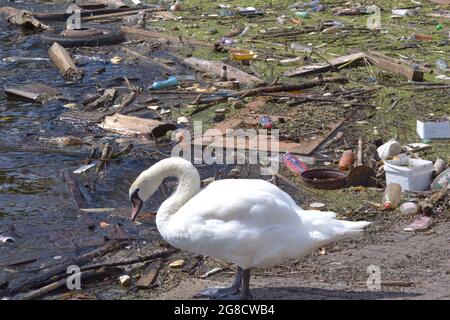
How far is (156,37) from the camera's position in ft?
52.7

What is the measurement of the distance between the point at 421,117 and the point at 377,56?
2949 mm

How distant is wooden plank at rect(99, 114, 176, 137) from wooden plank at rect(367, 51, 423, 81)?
3.87m

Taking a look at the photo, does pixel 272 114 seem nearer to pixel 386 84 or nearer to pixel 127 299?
pixel 386 84

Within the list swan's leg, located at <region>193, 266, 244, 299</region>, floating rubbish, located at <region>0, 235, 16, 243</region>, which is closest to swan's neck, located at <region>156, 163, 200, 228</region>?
swan's leg, located at <region>193, 266, 244, 299</region>

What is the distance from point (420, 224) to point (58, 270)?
10.3ft

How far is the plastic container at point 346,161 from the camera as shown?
28.3ft

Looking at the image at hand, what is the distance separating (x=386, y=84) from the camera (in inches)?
A: 462

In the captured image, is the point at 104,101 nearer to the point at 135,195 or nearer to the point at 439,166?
the point at 439,166

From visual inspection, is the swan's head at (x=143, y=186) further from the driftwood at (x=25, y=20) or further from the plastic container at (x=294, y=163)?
the driftwood at (x=25, y=20)

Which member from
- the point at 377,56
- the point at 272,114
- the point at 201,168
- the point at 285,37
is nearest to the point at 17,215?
the point at 201,168

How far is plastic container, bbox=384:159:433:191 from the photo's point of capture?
7.86m

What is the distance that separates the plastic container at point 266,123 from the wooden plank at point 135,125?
110cm
